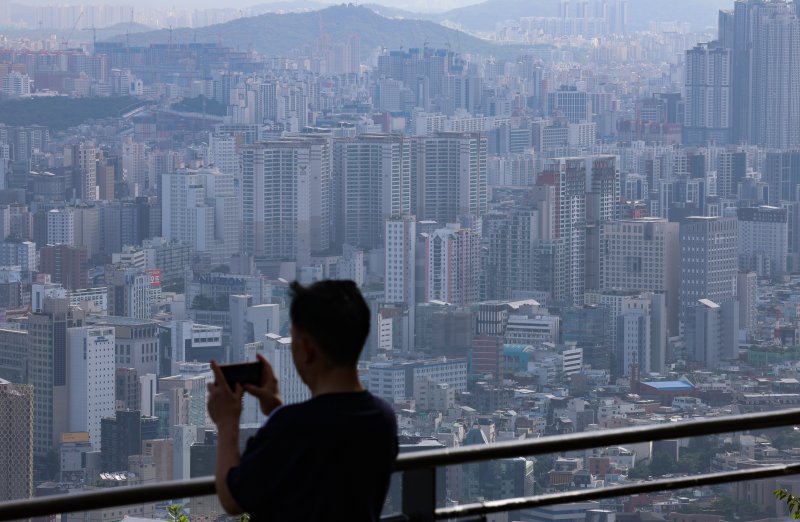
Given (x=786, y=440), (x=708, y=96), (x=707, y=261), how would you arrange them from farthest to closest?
(x=708, y=96) → (x=707, y=261) → (x=786, y=440)

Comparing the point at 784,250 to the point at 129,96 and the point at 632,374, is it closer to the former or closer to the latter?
the point at 632,374

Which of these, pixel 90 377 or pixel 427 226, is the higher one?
pixel 427 226

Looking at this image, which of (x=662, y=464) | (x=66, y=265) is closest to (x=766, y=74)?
(x=66, y=265)

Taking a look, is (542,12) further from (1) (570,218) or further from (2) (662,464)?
(2) (662,464)

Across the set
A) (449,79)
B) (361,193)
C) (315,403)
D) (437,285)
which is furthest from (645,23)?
(315,403)

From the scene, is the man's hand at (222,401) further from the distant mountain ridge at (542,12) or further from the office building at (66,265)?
the distant mountain ridge at (542,12)

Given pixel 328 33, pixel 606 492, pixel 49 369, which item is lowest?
pixel 49 369

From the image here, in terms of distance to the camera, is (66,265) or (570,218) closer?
(66,265)

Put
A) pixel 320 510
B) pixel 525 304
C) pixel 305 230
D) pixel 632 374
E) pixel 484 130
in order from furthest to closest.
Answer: pixel 484 130
pixel 305 230
pixel 525 304
pixel 632 374
pixel 320 510
